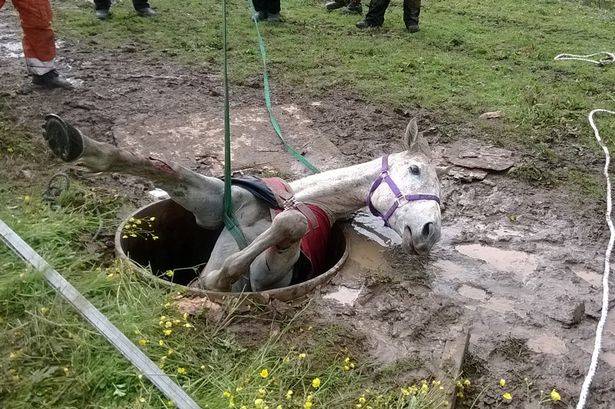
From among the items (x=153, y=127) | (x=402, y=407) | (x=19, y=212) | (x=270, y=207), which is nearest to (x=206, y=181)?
(x=270, y=207)

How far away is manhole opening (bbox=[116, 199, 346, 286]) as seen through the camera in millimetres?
3893

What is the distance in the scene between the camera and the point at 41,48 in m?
6.12

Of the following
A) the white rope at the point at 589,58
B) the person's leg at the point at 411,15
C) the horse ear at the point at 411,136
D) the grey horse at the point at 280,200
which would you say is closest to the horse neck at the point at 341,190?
the grey horse at the point at 280,200

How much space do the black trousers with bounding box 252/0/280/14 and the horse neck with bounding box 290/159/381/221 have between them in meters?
6.48

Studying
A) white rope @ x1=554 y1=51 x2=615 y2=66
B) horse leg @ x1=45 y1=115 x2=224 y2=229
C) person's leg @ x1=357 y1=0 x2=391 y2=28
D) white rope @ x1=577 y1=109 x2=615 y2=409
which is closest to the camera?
white rope @ x1=577 y1=109 x2=615 y2=409

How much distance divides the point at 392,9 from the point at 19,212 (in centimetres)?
917

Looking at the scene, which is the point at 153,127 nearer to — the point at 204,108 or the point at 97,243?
the point at 204,108

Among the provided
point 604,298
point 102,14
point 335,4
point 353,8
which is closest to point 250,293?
point 604,298

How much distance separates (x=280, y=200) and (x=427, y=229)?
85 centimetres

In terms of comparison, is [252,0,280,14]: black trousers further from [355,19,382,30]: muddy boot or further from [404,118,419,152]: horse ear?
[404,118,419,152]: horse ear

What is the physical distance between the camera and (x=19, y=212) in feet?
12.5

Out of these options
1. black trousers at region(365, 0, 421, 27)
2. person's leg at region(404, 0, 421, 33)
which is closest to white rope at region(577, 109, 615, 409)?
person's leg at region(404, 0, 421, 33)

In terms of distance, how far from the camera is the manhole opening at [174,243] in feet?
12.8

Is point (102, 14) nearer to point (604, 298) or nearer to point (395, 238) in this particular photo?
point (395, 238)
